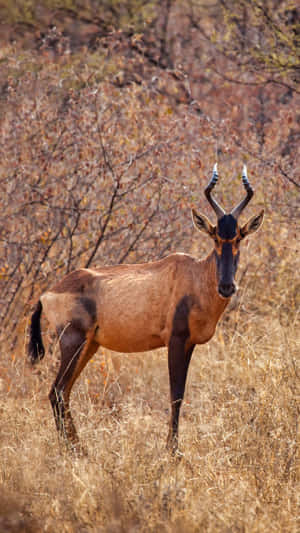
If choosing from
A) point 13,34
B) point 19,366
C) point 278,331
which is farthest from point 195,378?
point 13,34

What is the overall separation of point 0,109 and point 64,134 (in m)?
1.06

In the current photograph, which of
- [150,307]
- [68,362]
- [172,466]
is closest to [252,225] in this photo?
[150,307]

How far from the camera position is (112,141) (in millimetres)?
9312

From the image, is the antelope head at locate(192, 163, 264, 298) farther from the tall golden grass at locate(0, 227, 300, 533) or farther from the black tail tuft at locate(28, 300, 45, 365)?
the black tail tuft at locate(28, 300, 45, 365)

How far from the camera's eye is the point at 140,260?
9344 mm

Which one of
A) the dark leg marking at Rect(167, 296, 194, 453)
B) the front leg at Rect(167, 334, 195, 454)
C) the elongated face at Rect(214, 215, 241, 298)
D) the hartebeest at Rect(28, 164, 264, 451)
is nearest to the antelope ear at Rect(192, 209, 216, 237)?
the hartebeest at Rect(28, 164, 264, 451)

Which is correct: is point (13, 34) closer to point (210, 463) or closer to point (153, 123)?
point (153, 123)

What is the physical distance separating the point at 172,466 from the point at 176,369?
1124 millimetres

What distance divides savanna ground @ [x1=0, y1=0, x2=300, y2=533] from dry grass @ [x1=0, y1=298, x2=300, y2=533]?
2 centimetres

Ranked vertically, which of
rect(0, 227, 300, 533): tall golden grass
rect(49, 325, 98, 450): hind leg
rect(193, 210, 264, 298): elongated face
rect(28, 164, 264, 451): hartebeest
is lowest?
Answer: rect(0, 227, 300, 533): tall golden grass

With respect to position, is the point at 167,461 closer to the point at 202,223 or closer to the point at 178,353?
the point at 178,353

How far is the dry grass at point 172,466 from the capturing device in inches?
183

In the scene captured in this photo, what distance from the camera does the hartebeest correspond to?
6238 millimetres

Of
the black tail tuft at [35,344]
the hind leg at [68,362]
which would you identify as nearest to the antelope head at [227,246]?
the hind leg at [68,362]
